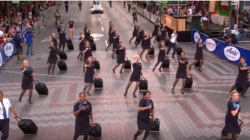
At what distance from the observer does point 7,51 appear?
69.4ft

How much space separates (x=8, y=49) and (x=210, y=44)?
41.7 feet

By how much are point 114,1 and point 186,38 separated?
5694cm

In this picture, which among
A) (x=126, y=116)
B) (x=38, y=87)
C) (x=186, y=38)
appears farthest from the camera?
(x=186, y=38)

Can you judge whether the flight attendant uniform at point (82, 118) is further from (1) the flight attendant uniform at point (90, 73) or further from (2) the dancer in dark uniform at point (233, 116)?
(1) the flight attendant uniform at point (90, 73)

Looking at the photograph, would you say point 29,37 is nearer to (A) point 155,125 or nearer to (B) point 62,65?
(B) point 62,65

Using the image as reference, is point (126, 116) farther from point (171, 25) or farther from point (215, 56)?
point (171, 25)

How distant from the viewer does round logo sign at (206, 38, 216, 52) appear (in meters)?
22.6

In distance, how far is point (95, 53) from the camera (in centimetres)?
2364

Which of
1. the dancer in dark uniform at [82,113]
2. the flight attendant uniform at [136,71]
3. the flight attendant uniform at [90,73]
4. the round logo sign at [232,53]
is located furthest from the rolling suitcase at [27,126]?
the round logo sign at [232,53]

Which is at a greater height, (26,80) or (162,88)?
(26,80)

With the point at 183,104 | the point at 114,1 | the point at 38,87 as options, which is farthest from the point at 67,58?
the point at 114,1

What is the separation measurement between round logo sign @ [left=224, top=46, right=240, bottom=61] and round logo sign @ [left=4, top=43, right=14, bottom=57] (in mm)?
12927

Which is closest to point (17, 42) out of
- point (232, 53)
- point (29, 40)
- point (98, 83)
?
point (29, 40)

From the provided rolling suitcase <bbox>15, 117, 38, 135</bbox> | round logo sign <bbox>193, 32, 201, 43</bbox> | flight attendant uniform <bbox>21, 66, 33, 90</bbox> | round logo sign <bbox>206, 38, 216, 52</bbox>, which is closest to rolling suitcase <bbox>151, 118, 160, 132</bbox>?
rolling suitcase <bbox>15, 117, 38, 135</bbox>
